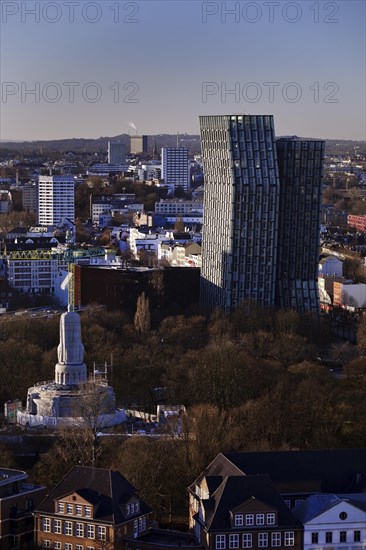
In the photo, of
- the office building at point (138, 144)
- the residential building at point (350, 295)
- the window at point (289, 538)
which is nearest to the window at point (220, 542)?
the window at point (289, 538)

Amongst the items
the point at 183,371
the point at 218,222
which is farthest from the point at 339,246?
the point at 183,371

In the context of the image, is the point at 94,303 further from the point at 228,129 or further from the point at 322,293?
the point at 322,293

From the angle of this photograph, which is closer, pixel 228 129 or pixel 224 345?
pixel 224 345

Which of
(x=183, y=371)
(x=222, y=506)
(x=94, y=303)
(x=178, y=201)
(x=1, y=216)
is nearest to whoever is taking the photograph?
(x=222, y=506)

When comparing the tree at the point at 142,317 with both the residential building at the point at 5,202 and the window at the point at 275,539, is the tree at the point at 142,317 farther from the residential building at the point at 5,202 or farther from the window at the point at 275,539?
the residential building at the point at 5,202

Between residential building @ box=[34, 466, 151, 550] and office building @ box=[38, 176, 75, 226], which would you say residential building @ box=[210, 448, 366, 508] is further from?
office building @ box=[38, 176, 75, 226]

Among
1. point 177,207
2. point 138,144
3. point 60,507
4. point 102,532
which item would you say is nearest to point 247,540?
point 102,532
